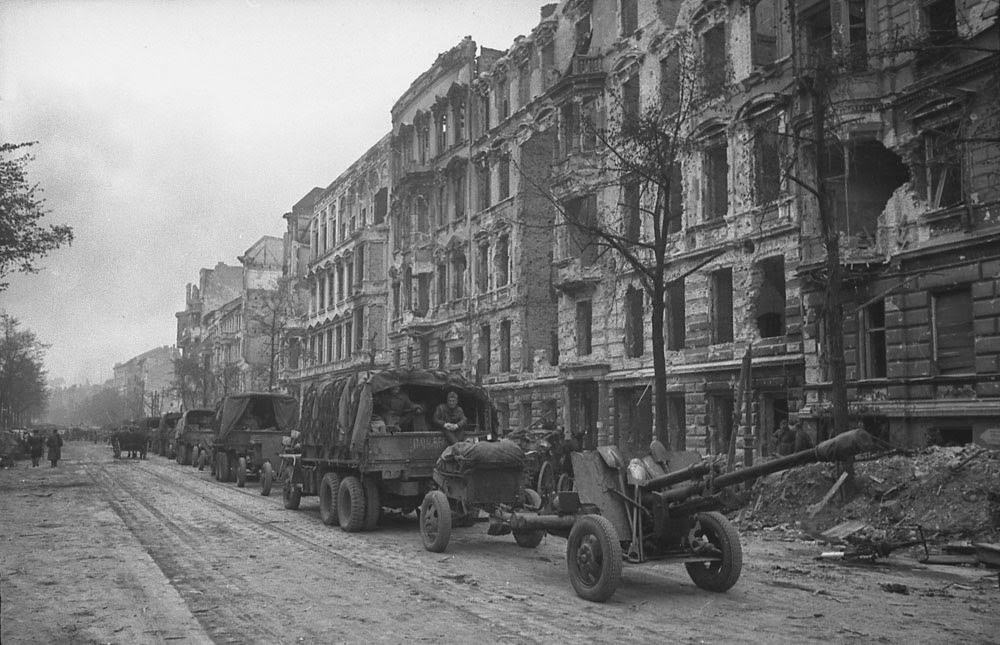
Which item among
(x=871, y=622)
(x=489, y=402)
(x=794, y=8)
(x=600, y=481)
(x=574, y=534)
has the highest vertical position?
(x=794, y=8)

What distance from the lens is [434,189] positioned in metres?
43.0

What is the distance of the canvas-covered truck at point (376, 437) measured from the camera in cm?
1350

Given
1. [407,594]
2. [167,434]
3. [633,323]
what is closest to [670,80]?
[633,323]

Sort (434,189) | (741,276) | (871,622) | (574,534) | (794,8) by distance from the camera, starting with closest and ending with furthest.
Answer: (871,622)
(574,534)
(794,8)
(741,276)
(434,189)

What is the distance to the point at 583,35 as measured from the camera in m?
31.6

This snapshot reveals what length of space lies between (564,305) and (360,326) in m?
21.6

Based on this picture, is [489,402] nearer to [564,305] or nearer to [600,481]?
[600,481]

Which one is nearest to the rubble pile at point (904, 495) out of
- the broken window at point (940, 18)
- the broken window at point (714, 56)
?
the broken window at point (940, 18)

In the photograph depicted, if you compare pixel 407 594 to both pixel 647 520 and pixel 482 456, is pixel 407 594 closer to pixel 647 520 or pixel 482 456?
pixel 647 520

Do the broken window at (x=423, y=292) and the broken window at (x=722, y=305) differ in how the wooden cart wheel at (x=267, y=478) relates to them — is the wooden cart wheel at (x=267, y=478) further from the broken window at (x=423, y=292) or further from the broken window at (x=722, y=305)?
the broken window at (x=423, y=292)

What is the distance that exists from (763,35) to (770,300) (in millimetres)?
7369

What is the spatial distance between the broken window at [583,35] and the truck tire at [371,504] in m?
21.5

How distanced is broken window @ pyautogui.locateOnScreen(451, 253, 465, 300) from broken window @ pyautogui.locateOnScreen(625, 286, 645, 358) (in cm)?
1299

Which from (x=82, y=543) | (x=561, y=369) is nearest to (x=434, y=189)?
(x=561, y=369)
